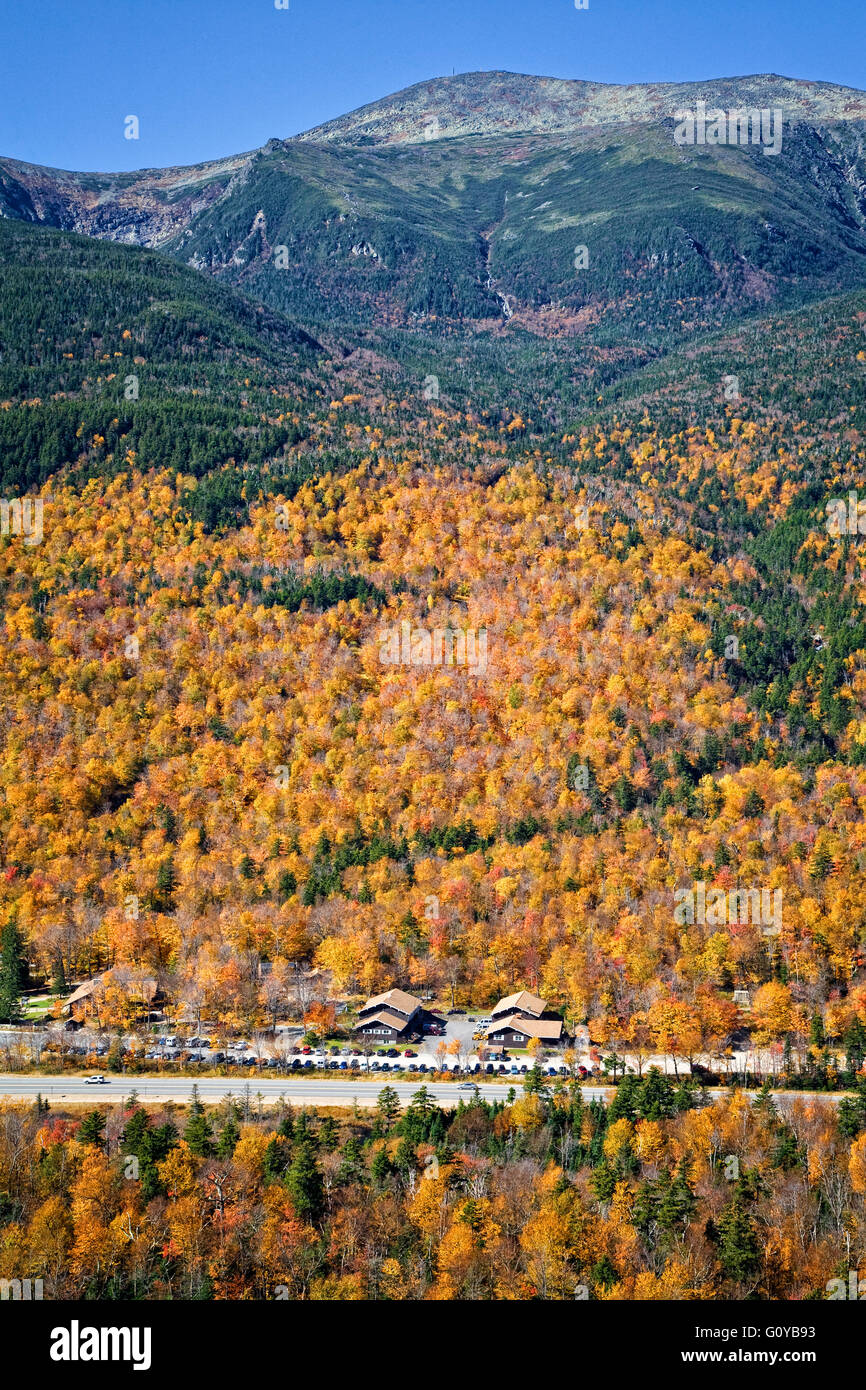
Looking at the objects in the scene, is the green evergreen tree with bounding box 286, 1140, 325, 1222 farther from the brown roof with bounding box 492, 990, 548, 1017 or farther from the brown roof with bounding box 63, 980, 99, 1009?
the brown roof with bounding box 63, 980, 99, 1009

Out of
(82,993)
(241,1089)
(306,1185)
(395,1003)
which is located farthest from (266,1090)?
(82,993)

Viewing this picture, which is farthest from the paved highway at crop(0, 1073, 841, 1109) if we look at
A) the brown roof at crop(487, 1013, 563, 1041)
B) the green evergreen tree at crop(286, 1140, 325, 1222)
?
the green evergreen tree at crop(286, 1140, 325, 1222)

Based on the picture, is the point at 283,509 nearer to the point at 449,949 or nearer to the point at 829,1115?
the point at 449,949

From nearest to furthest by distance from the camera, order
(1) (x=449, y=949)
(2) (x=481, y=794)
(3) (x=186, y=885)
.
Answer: (1) (x=449, y=949), (3) (x=186, y=885), (2) (x=481, y=794)

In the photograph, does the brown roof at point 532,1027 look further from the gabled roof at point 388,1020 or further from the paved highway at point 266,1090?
the paved highway at point 266,1090

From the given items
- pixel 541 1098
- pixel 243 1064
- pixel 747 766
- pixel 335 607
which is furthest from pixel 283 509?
pixel 541 1098
